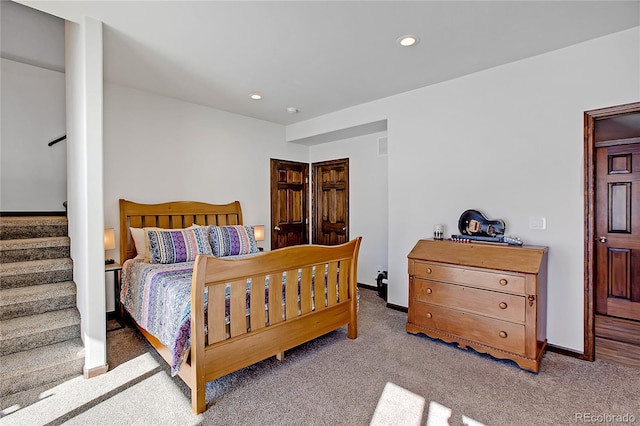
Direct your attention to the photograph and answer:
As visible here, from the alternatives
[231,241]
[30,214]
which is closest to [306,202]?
[231,241]

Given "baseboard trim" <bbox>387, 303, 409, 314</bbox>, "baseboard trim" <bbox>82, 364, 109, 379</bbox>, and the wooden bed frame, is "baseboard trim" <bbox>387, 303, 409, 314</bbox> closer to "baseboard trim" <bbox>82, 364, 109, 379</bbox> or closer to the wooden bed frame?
the wooden bed frame

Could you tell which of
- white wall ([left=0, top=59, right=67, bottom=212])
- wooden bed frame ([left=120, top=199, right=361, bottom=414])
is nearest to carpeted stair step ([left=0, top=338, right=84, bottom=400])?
wooden bed frame ([left=120, top=199, right=361, bottom=414])

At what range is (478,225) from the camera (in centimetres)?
308

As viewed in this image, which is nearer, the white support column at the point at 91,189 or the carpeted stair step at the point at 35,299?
the white support column at the point at 91,189

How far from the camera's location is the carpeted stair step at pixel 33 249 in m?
2.93

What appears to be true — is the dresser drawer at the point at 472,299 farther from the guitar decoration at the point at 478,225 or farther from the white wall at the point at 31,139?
the white wall at the point at 31,139

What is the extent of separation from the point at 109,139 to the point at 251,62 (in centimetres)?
188

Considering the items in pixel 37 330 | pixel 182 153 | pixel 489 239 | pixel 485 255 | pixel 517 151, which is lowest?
pixel 37 330

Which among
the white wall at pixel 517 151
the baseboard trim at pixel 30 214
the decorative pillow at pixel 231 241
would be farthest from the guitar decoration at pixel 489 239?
the baseboard trim at pixel 30 214

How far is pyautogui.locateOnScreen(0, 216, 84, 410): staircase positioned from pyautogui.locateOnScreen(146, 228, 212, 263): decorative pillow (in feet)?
2.41

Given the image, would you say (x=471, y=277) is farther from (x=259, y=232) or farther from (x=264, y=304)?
(x=259, y=232)

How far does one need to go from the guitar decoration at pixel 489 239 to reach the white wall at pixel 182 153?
2896 mm

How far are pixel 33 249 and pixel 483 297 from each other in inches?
166

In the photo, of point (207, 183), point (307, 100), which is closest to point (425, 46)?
point (307, 100)
